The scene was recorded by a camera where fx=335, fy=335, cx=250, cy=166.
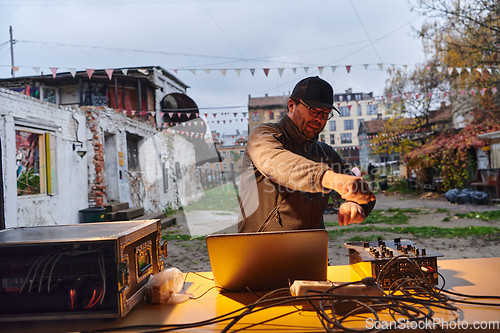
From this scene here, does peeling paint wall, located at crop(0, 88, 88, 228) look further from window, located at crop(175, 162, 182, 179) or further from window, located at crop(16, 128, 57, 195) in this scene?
window, located at crop(175, 162, 182, 179)

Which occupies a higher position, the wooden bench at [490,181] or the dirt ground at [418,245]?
the wooden bench at [490,181]

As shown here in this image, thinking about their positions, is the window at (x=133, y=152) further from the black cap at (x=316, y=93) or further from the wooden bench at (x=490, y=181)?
the wooden bench at (x=490, y=181)

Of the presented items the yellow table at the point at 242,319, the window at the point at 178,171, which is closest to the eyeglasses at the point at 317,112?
the yellow table at the point at 242,319

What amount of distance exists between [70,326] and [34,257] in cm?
29

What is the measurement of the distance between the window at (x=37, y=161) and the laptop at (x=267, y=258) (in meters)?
8.17

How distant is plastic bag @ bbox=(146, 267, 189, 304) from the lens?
141 centimetres

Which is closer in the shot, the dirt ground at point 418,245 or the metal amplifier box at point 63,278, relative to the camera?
the metal amplifier box at point 63,278

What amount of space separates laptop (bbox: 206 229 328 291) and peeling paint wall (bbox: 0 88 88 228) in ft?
21.5

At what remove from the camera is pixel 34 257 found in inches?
48.6

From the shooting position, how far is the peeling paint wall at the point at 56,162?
671cm

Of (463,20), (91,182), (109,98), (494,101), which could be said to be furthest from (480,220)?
(109,98)

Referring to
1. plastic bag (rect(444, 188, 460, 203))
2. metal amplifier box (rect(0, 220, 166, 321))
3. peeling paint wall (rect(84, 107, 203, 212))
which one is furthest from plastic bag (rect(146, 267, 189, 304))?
plastic bag (rect(444, 188, 460, 203))

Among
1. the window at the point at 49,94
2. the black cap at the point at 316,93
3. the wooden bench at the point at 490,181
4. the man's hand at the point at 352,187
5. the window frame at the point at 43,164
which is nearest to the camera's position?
the man's hand at the point at 352,187

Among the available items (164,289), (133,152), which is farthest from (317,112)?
(133,152)
